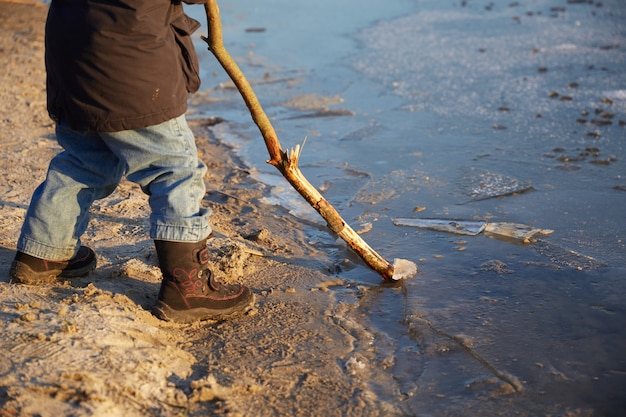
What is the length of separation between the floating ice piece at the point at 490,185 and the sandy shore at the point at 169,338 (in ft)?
3.37

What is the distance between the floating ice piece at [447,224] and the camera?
365cm

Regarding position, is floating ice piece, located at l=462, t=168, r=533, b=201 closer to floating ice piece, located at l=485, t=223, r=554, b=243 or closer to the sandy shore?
floating ice piece, located at l=485, t=223, r=554, b=243

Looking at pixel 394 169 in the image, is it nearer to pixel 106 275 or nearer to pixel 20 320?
pixel 106 275

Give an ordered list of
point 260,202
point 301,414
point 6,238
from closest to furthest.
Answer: point 301,414 → point 6,238 → point 260,202

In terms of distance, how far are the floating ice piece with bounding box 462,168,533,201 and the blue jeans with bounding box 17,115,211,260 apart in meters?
1.99

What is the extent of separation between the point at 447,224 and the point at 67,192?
1.88 meters

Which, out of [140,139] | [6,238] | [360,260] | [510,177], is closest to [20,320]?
[140,139]

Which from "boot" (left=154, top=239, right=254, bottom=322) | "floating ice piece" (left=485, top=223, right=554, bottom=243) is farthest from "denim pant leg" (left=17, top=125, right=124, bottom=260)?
"floating ice piece" (left=485, top=223, right=554, bottom=243)

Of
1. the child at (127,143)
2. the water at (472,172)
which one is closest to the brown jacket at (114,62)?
the child at (127,143)

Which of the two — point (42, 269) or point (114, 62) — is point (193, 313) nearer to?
point (42, 269)

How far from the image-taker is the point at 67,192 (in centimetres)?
260

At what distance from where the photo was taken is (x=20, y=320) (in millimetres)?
2344

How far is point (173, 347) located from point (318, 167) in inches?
92.2

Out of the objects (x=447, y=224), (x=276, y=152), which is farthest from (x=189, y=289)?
(x=447, y=224)
